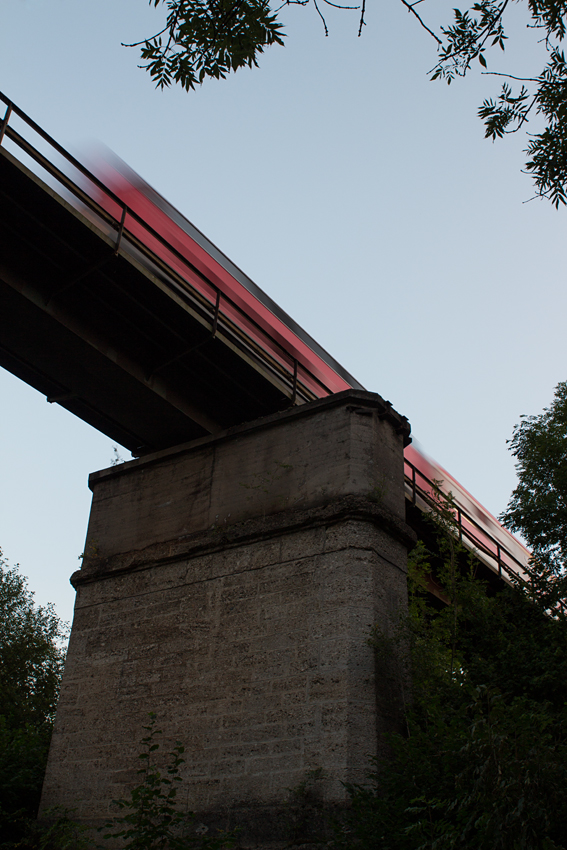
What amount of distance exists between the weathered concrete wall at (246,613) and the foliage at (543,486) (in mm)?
5497

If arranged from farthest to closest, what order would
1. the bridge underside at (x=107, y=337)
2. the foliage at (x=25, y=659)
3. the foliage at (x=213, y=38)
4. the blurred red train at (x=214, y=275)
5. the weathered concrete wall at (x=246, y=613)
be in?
the foliage at (x=25, y=659) → the blurred red train at (x=214, y=275) → the bridge underside at (x=107, y=337) → the weathered concrete wall at (x=246, y=613) → the foliage at (x=213, y=38)

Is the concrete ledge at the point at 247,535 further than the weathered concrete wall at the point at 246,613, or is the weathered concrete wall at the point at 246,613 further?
the concrete ledge at the point at 247,535

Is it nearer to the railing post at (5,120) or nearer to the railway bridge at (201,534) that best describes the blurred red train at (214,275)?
the railway bridge at (201,534)

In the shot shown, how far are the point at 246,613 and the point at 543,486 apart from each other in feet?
26.3

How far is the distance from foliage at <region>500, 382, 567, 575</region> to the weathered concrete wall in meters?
5.50

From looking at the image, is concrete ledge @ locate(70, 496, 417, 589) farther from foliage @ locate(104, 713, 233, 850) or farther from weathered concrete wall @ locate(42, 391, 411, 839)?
foliage @ locate(104, 713, 233, 850)

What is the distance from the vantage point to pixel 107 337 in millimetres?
8523

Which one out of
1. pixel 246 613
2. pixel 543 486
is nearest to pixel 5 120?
pixel 246 613

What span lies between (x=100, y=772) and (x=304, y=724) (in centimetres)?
262

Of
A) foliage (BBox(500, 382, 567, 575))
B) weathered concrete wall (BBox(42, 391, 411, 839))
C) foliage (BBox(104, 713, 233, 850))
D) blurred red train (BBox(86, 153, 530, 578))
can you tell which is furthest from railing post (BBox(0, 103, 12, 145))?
foliage (BBox(500, 382, 567, 575))

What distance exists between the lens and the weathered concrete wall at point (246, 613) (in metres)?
6.84

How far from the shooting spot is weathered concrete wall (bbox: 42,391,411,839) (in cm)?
684

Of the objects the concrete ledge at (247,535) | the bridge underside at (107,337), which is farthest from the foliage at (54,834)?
the bridge underside at (107,337)

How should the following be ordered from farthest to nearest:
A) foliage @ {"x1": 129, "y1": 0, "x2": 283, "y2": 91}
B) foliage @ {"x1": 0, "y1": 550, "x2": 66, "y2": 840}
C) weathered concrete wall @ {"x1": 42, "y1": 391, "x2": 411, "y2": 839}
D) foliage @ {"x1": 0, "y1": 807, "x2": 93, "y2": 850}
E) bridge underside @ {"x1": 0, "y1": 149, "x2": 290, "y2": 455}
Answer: foliage @ {"x1": 0, "y1": 550, "x2": 66, "y2": 840} < bridge underside @ {"x1": 0, "y1": 149, "x2": 290, "y2": 455} < foliage @ {"x1": 0, "y1": 807, "x2": 93, "y2": 850} < weathered concrete wall @ {"x1": 42, "y1": 391, "x2": 411, "y2": 839} < foliage @ {"x1": 129, "y1": 0, "x2": 283, "y2": 91}
